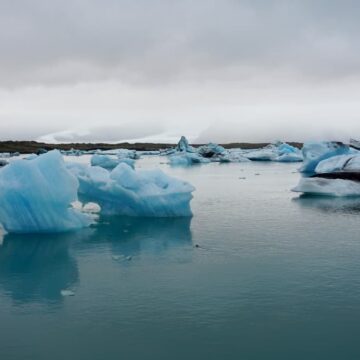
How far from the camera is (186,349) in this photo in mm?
4758

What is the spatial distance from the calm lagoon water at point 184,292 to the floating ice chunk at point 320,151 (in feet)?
49.0

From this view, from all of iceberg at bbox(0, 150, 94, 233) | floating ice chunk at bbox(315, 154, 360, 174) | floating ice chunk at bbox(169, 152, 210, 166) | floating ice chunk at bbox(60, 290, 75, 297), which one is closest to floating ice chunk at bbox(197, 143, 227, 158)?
floating ice chunk at bbox(169, 152, 210, 166)

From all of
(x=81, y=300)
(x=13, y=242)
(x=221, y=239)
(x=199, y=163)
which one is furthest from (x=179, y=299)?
(x=199, y=163)

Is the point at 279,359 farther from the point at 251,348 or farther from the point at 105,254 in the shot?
the point at 105,254

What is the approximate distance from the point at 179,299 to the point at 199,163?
3713 cm

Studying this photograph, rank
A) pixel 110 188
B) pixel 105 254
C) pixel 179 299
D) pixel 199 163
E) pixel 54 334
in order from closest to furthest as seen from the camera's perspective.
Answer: pixel 54 334 → pixel 179 299 → pixel 105 254 → pixel 110 188 → pixel 199 163

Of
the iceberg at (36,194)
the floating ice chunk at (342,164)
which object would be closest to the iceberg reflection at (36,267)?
the iceberg at (36,194)

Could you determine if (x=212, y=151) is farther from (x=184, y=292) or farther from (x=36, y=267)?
(x=184, y=292)

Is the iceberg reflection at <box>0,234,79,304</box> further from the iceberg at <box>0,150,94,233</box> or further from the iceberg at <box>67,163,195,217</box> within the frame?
the iceberg at <box>67,163,195,217</box>

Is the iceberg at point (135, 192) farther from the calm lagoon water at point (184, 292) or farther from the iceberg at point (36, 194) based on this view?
the iceberg at point (36, 194)

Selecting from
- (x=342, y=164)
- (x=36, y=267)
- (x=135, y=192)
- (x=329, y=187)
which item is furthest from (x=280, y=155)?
(x=36, y=267)

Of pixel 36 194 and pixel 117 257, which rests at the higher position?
pixel 36 194

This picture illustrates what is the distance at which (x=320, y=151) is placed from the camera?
2602 centimetres

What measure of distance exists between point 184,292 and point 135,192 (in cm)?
567
